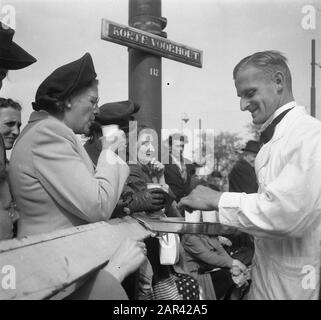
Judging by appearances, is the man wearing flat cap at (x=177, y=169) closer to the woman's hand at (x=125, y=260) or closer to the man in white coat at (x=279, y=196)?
the man in white coat at (x=279, y=196)

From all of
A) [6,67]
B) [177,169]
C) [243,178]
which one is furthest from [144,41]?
[6,67]

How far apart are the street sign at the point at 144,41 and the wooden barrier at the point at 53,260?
9.38 ft

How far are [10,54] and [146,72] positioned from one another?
2.19 m

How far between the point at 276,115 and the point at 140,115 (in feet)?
6.90

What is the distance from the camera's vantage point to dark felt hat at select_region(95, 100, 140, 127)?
275cm

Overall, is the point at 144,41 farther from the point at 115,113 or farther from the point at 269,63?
the point at 269,63

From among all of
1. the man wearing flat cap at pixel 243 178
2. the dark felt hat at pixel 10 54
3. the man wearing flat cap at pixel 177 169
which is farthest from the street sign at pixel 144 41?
the dark felt hat at pixel 10 54

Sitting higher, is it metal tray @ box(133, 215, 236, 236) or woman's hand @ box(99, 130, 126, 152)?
woman's hand @ box(99, 130, 126, 152)

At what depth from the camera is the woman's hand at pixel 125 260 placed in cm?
122

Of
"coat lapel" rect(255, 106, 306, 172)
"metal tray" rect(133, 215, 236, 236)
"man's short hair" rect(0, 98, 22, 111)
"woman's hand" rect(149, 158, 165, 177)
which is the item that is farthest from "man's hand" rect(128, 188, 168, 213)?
"man's short hair" rect(0, 98, 22, 111)

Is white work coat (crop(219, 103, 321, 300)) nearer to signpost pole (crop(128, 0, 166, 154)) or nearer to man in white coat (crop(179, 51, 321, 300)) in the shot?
man in white coat (crop(179, 51, 321, 300))

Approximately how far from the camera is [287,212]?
1.64 meters

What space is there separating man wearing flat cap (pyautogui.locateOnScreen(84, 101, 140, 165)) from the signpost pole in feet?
3.26
